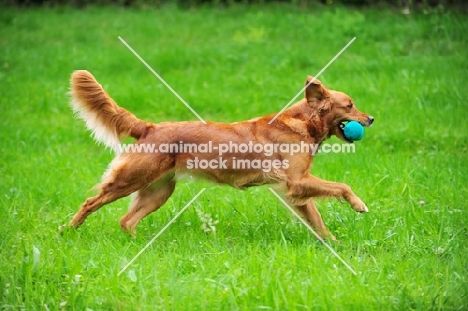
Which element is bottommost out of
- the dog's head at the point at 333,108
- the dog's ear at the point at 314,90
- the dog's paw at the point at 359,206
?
the dog's paw at the point at 359,206

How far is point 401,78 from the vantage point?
33.6 feet

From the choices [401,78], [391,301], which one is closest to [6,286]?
[391,301]

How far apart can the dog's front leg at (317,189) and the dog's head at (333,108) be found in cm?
52

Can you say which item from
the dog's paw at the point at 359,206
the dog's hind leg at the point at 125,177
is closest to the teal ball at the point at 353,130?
the dog's paw at the point at 359,206

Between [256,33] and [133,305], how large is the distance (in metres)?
9.53

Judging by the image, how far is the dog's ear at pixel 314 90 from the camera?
5.84m

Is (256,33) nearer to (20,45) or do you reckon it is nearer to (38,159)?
(20,45)

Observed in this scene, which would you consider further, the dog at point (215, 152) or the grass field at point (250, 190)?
the dog at point (215, 152)

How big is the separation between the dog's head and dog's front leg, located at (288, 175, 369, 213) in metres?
0.52

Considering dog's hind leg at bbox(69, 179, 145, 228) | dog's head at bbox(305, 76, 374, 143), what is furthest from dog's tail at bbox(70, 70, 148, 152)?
dog's head at bbox(305, 76, 374, 143)

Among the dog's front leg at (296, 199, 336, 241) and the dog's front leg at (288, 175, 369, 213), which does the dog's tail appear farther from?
the dog's front leg at (296, 199, 336, 241)

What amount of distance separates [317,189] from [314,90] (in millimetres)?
853

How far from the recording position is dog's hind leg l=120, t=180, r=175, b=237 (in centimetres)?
599

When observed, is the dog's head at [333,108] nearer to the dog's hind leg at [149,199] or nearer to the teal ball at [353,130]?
the teal ball at [353,130]
